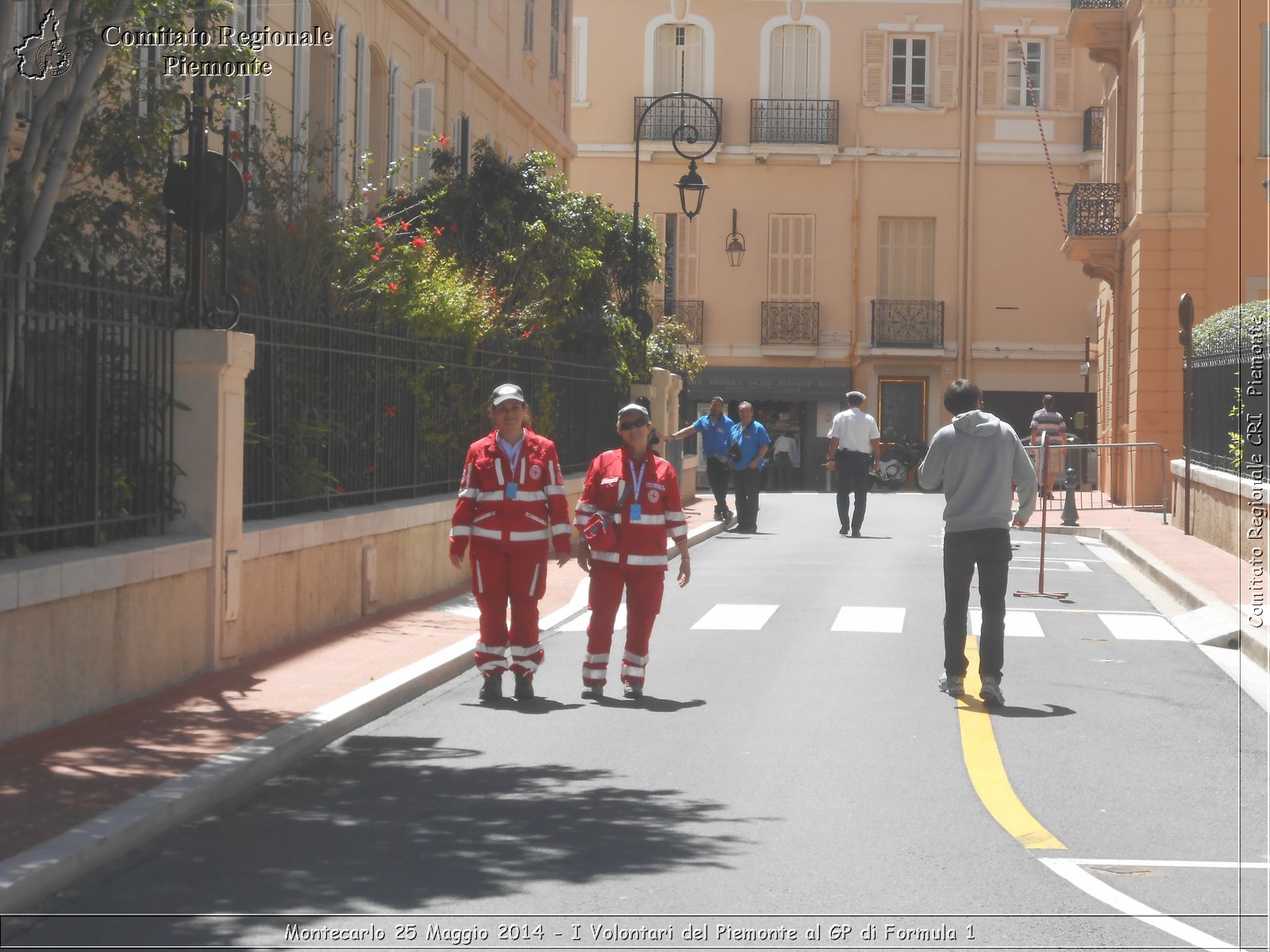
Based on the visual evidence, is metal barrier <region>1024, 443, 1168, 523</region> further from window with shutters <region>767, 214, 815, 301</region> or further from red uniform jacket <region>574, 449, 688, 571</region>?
red uniform jacket <region>574, 449, 688, 571</region>

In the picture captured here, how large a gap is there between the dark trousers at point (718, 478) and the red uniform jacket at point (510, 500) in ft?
49.8

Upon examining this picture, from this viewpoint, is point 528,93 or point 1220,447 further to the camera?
point 528,93

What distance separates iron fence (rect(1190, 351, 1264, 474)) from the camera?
1964 centimetres

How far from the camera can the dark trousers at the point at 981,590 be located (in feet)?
33.8

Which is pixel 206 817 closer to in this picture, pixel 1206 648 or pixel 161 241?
pixel 1206 648

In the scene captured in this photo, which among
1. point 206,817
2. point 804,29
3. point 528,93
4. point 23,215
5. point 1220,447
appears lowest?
point 206,817

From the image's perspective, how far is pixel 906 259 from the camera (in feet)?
148

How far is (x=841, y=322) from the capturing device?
4506cm

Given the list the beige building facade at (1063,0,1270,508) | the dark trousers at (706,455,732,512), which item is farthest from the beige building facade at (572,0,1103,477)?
the dark trousers at (706,455,732,512)

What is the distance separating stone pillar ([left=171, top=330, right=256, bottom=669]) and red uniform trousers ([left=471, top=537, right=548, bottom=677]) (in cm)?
160

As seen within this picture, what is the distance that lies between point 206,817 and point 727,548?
1541 cm

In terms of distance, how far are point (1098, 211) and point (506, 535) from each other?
82.7ft

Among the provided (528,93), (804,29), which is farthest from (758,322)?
(528,93)

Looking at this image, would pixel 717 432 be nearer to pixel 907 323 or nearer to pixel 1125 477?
pixel 1125 477
